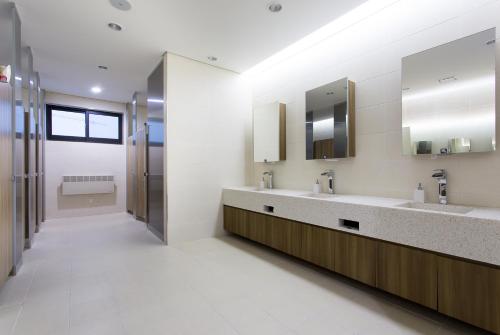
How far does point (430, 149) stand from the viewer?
2152 millimetres

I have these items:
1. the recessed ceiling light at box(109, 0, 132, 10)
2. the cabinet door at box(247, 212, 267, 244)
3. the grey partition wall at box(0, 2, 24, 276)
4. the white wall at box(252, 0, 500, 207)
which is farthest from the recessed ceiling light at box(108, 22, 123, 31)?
the cabinet door at box(247, 212, 267, 244)

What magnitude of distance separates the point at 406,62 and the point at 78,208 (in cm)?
694

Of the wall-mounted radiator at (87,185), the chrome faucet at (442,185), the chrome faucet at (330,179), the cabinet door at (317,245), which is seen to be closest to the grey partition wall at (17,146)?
the cabinet door at (317,245)

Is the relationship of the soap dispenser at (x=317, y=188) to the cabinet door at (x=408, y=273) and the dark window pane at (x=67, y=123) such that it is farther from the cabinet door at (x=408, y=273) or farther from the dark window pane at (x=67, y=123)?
the dark window pane at (x=67, y=123)

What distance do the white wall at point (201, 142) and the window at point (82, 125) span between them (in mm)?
3715

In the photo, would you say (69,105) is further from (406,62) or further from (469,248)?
(469,248)

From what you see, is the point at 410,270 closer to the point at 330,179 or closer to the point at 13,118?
the point at 330,179

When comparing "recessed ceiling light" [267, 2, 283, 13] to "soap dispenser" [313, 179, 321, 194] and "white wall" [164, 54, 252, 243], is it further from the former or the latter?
"soap dispenser" [313, 179, 321, 194]

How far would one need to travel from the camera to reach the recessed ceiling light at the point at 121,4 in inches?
97.0

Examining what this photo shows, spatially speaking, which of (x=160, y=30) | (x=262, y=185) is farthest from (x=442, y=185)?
(x=160, y=30)

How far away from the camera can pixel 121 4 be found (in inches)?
98.6

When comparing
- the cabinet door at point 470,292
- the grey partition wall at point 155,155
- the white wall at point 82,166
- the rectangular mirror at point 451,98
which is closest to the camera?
the cabinet door at point 470,292

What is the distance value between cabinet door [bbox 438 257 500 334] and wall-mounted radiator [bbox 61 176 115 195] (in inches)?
260

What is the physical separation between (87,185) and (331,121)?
19.0 feet
